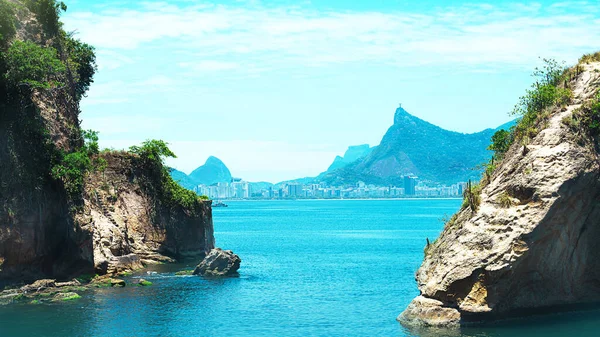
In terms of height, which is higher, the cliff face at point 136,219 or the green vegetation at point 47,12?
the green vegetation at point 47,12

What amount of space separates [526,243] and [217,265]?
3199 centimetres

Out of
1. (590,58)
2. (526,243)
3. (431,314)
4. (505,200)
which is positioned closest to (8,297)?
(431,314)

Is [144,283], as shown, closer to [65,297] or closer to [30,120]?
[65,297]

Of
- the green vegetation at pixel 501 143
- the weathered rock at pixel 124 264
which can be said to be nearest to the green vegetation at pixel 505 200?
the green vegetation at pixel 501 143

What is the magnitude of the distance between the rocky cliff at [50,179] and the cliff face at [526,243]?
26.5m

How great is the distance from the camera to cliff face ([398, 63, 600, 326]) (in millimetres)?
34812

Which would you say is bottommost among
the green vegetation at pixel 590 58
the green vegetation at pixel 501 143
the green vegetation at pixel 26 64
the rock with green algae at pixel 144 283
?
the rock with green algae at pixel 144 283

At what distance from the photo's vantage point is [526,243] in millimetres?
34594

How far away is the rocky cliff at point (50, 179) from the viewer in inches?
1932

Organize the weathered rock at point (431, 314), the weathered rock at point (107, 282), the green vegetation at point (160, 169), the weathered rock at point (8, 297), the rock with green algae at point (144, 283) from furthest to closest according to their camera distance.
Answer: the green vegetation at point (160, 169), the rock with green algae at point (144, 283), the weathered rock at point (107, 282), the weathered rock at point (8, 297), the weathered rock at point (431, 314)

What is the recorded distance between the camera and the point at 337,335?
37.8 metres

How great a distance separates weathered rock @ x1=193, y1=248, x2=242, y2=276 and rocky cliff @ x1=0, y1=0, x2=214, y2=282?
22.2 feet

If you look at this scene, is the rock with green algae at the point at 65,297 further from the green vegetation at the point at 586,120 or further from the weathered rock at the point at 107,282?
the green vegetation at the point at 586,120

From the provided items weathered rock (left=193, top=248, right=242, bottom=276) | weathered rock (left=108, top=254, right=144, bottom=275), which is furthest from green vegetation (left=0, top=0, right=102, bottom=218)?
weathered rock (left=193, top=248, right=242, bottom=276)
